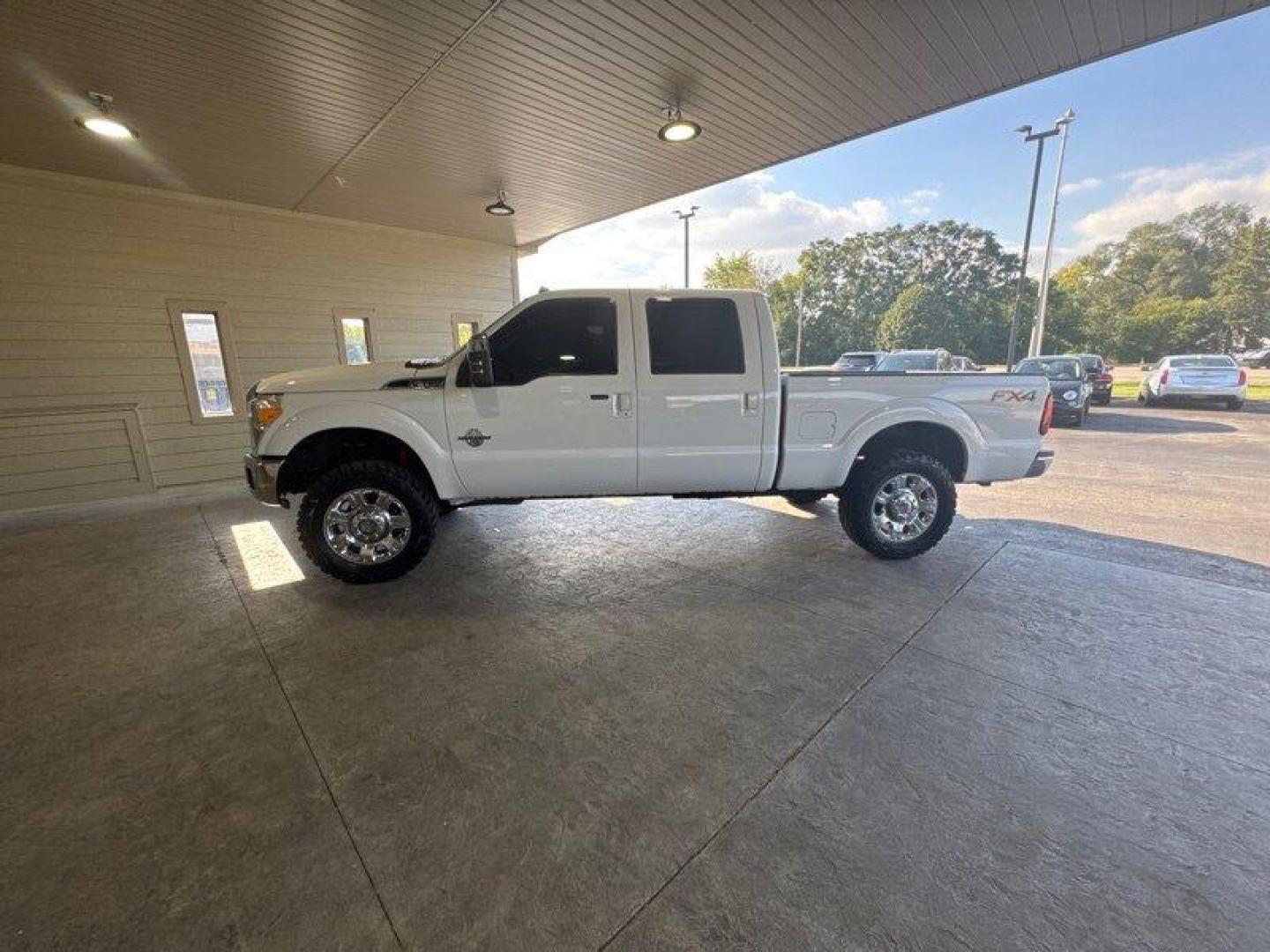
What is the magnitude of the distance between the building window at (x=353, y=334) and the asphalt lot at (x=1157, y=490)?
8.31 m

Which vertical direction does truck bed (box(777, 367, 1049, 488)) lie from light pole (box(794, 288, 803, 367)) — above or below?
below

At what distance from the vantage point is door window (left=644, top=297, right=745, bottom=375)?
3.75m

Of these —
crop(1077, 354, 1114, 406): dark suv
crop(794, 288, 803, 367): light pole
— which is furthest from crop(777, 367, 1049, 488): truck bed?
crop(794, 288, 803, 367): light pole

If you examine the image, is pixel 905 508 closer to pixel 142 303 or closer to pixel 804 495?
pixel 804 495

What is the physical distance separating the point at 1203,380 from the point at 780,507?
47.7ft

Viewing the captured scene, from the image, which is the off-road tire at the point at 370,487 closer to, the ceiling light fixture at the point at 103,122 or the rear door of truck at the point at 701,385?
the rear door of truck at the point at 701,385

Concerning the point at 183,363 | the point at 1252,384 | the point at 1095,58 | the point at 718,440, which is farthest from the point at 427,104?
the point at 1252,384

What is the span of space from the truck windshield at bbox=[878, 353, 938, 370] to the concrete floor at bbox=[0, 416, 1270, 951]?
9.56 m

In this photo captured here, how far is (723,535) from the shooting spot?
15.5 ft

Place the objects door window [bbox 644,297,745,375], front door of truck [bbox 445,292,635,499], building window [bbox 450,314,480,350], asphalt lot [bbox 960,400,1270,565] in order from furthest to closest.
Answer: building window [bbox 450,314,480,350] < asphalt lot [bbox 960,400,1270,565] < door window [bbox 644,297,745,375] < front door of truck [bbox 445,292,635,499]

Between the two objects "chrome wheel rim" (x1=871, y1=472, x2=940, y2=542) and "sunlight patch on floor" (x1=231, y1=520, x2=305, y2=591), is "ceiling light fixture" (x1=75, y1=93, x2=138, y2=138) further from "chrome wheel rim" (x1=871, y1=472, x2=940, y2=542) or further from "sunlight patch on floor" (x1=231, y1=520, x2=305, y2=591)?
"chrome wheel rim" (x1=871, y1=472, x2=940, y2=542)

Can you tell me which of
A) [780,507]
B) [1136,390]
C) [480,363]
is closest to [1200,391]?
[1136,390]

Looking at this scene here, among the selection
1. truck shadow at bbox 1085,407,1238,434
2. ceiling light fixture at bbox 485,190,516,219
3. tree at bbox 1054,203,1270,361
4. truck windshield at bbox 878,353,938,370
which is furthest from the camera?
tree at bbox 1054,203,1270,361

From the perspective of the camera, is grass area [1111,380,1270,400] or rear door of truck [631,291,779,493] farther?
grass area [1111,380,1270,400]
